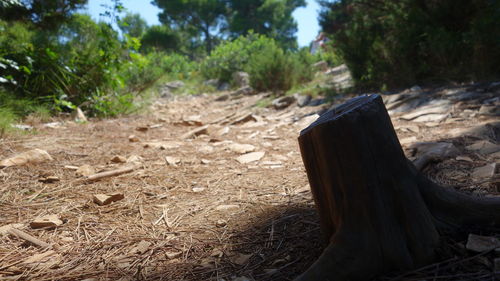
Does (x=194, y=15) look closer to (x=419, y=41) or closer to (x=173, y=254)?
(x=419, y=41)

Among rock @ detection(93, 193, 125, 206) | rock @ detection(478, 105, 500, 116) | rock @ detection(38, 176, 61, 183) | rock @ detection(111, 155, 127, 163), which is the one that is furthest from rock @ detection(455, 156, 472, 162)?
rock @ detection(38, 176, 61, 183)

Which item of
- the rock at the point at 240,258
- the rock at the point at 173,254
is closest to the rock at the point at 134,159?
the rock at the point at 173,254

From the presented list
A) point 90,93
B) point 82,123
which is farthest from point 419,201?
point 90,93

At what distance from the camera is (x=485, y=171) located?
5.44ft

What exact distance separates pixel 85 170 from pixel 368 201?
2.14 m

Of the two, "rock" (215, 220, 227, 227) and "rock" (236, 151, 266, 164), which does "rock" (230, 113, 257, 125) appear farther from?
"rock" (215, 220, 227, 227)

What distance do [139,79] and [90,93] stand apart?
216cm

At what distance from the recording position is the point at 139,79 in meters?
7.55

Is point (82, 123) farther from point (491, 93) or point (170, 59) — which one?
point (170, 59)

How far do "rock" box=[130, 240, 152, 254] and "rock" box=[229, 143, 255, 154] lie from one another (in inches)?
68.3

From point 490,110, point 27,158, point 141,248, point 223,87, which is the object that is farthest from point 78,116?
point 223,87

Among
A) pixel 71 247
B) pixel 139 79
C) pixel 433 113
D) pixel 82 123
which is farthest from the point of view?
pixel 139 79

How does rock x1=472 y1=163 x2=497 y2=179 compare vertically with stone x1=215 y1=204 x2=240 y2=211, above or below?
below

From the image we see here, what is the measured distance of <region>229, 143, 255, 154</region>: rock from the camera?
316 cm
